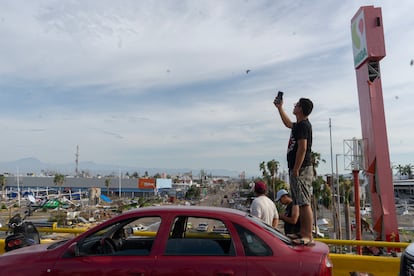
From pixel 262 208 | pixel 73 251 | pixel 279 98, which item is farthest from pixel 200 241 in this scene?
pixel 279 98

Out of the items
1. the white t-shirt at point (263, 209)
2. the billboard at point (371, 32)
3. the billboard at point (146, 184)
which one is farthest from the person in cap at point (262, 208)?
the billboard at point (146, 184)

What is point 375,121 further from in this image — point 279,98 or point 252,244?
point 252,244

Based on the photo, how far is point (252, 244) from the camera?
389cm

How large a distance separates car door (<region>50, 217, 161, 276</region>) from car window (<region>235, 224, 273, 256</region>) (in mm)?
958

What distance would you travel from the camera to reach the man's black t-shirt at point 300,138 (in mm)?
5379

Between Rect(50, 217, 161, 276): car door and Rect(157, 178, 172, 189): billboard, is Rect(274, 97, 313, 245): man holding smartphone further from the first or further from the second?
Rect(157, 178, 172, 189): billboard

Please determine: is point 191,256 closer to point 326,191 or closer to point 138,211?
point 138,211

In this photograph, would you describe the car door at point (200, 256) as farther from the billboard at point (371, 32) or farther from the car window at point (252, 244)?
the billboard at point (371, 32)

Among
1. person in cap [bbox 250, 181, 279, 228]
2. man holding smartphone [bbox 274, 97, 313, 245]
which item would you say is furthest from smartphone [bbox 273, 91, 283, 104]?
person in cap [bbox 250, 181, 279, 228]

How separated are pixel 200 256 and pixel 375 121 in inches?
529

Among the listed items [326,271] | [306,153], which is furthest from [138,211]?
[306,153]

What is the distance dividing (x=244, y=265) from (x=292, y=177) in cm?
206

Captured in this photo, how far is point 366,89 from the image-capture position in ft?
50.7

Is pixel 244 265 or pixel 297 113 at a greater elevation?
pixel 297 113
